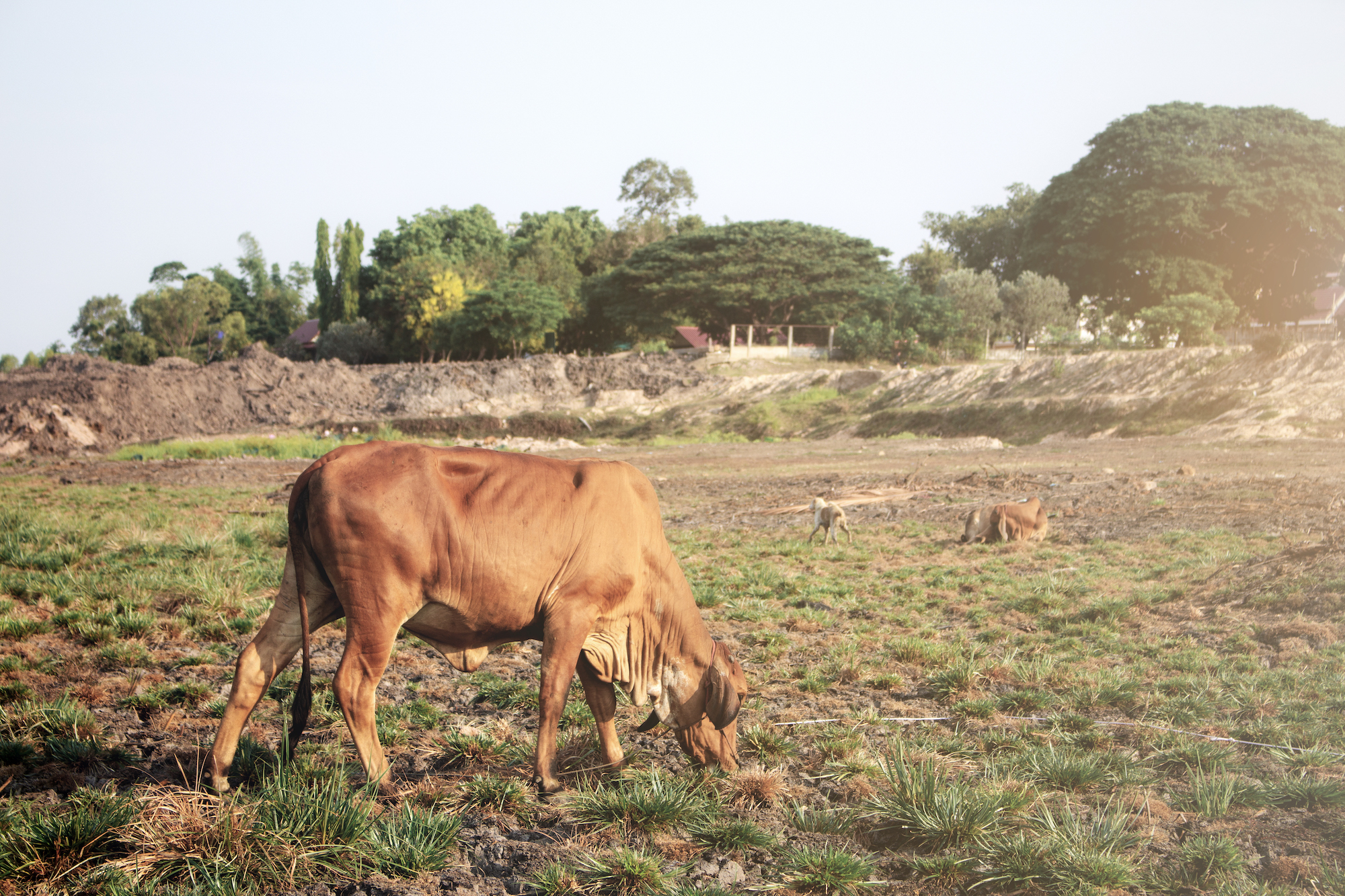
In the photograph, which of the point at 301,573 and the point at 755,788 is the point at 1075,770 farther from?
the point at 301,573

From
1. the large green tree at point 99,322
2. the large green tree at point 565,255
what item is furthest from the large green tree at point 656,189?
the large green tree at point 99,322

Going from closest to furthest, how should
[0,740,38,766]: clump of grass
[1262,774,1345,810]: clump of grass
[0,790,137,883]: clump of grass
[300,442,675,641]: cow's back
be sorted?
[0,790,137,883]: clump of grass → [300,442,675,641]: cow's back → [1262,774,1345,810]: clump of grass → [0,740,38,766]: clump of grass

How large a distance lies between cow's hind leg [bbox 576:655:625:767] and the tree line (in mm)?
45934

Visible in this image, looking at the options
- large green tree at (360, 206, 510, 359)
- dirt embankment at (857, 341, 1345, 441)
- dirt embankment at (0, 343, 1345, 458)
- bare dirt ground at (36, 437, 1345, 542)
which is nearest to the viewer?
bare dirt ground at (36, 437, 1345, 542)

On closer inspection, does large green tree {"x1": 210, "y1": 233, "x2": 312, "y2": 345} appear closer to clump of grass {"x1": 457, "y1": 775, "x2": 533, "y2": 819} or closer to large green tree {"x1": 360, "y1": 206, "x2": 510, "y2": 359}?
large green tree {"x1": 360, "y1": 206, "x2": 510, "y2": 359}

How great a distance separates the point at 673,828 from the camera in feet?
14.3

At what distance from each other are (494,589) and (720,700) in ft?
4.81

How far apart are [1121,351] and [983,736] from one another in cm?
4086

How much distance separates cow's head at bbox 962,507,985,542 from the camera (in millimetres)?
13531

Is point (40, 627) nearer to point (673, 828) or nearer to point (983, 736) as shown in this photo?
point (673, 828)

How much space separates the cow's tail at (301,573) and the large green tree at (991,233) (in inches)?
2959

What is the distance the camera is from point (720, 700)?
499cm

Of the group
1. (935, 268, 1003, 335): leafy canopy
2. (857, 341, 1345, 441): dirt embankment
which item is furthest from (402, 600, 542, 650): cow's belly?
(935, 268, 1003, 335): leafy canopy

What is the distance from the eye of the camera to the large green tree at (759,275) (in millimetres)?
60750
